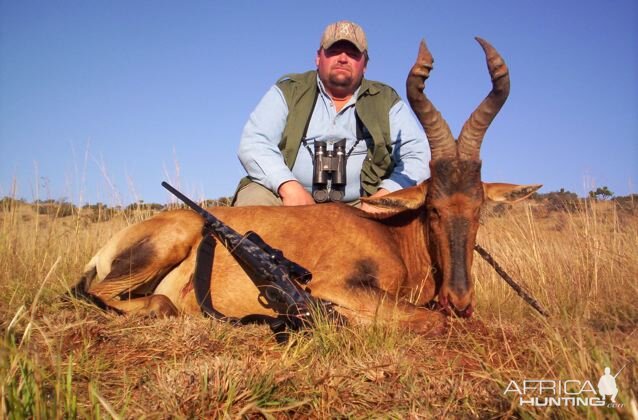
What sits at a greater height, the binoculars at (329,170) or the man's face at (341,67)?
the man's face at (341,67)

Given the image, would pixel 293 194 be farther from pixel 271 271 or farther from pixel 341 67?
pixel 271 271

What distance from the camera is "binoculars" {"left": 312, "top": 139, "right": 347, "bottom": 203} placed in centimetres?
650

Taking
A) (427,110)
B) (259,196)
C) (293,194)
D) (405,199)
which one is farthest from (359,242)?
(259,196)

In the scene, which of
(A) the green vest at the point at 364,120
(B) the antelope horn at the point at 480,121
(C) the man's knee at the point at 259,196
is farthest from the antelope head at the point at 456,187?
(C) the man's knee at the point at 259,196

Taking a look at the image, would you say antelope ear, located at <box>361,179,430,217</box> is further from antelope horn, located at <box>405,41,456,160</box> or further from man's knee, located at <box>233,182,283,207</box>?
man's knee, located at <box>233,182,283,207</box>

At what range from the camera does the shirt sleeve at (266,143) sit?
6445mm

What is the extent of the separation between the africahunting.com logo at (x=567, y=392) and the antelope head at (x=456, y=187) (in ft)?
5.16

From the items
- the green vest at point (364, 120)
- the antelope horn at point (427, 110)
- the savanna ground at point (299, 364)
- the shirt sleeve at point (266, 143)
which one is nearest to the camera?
the savanna ground at point (299, 364)

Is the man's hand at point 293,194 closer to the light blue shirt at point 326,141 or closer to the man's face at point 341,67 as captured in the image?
the light blue shirt at point 326,141

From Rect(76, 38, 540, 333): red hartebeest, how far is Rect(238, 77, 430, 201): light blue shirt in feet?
5.00

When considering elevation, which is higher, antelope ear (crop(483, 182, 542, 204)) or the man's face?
the man's face

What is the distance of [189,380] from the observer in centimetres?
255

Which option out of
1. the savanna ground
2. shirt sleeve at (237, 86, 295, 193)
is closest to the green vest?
shirt sleeve at (237, 86, 295, 193)

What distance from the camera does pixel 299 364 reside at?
9.71ft
